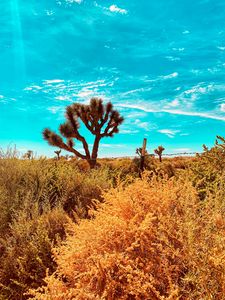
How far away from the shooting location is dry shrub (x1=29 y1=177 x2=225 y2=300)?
247 cm

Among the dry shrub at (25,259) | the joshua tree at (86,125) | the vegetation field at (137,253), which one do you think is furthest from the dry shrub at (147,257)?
the joshua tree at (86,125)

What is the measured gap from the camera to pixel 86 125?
25.2 m

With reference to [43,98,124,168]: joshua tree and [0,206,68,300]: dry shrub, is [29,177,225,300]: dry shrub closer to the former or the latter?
[0,206,68,300]: dry shrub

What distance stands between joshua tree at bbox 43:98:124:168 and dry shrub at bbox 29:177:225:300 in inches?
831

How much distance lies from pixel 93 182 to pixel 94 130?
57.4ft

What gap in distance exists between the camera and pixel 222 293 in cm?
230

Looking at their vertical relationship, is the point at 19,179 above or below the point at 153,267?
above

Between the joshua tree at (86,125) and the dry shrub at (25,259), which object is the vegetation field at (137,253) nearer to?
the dry shrub at (25,259)

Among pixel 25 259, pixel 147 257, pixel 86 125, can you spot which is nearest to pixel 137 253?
pixel 147 257

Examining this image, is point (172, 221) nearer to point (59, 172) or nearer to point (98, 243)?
point (98, 243)

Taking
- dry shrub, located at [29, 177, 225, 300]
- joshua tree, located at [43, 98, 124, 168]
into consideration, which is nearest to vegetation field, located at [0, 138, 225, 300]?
dry shrub, located at [29, 177, 225, 300]

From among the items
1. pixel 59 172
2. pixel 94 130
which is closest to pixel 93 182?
pixel 59 172

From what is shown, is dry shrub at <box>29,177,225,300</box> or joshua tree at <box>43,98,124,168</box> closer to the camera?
dry shrub at <box>29,177,225,300</box>

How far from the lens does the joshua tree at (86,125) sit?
24359 mm
